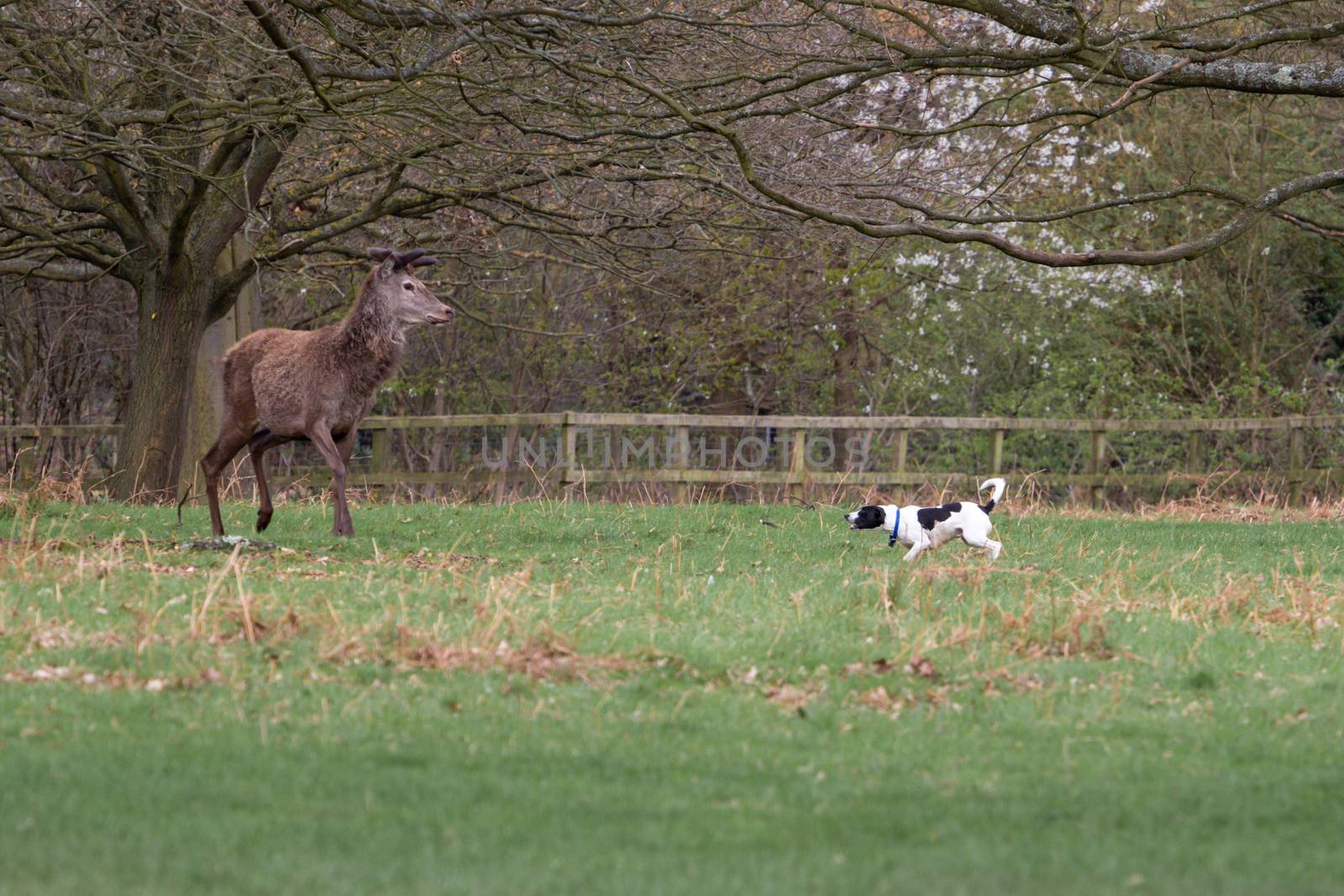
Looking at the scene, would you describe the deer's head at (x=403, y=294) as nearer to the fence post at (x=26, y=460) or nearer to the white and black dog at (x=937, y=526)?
the white and black dog at (x=937, y=526)

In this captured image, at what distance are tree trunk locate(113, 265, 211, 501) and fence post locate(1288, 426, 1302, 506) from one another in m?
13.8

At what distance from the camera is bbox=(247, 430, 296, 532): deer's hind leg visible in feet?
40.4

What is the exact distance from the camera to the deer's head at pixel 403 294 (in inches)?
518

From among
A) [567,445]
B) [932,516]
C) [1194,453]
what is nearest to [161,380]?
[567,445]

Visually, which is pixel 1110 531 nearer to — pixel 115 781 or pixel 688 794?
pixel 688 794

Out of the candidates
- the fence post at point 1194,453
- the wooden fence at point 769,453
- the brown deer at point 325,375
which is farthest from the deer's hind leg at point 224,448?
the fence post at point 1194,453

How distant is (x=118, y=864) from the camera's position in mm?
4531

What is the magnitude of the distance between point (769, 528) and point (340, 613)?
694 cm

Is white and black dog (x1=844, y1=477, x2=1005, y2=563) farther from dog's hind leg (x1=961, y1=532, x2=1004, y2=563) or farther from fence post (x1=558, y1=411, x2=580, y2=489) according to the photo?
fence post (x1=558, y1=411, x2=580, y2=489)

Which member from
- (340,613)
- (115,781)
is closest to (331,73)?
(340,613)

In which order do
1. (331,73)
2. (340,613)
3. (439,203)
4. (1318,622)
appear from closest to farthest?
1. (340,613)
2. (1318,622)
3. (331,73)
4. (439,203)

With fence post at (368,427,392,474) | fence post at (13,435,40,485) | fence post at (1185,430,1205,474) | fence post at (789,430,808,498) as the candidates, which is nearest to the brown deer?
fence post at (789,430,808,498)

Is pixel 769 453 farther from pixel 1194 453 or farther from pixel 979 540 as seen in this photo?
pixel 979 540

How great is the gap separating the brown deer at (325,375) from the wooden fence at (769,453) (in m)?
4.40
